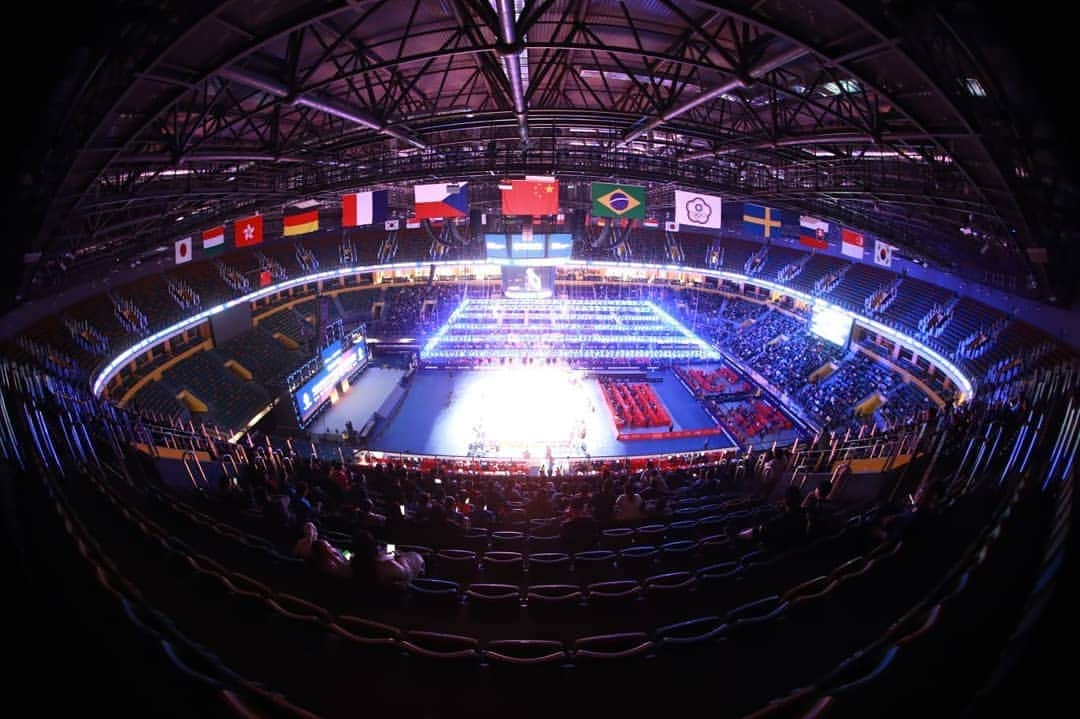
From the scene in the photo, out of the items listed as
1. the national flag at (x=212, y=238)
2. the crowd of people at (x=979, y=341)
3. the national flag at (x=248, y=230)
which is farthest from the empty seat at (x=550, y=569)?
the crowd of people at (x=979, y=341)

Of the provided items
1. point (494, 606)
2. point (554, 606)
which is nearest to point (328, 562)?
point (494, 606)

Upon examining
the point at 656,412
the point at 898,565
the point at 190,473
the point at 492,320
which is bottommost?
the point at 656,412

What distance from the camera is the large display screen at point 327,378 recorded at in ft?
79.0

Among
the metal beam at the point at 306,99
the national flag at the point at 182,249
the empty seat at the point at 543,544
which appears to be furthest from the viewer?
the national flag at the point at 182,249

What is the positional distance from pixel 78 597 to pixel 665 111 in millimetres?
13241

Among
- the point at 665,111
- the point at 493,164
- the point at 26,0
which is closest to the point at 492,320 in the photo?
the point at 493,164

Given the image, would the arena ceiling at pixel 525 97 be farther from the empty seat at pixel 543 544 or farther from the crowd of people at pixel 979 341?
the empty seat at pixel 543 544

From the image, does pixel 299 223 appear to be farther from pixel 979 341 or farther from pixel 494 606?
pixel 979 341

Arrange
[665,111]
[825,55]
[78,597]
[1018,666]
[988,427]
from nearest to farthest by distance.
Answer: [1018,666], [78,597], [825,55], [988,427], [665,111]

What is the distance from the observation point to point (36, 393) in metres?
9.80

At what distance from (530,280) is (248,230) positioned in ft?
50.8

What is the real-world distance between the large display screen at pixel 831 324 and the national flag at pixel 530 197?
2228 cm

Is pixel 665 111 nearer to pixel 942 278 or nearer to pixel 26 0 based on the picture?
pixel 26 0

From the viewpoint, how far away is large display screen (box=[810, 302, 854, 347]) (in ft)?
98.8
